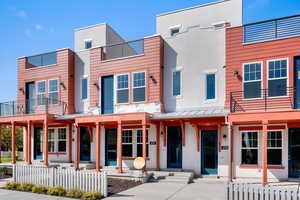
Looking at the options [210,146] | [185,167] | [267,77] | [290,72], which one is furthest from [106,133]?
[290,72]

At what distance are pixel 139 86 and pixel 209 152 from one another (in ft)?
17.9

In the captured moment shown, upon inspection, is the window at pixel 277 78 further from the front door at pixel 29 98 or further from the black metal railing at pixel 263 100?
the front door at pixel 29 98

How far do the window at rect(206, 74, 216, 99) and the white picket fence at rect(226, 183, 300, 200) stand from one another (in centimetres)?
653

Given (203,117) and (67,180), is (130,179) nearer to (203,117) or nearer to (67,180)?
(67,180)

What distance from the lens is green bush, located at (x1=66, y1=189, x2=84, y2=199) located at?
853 centimetres

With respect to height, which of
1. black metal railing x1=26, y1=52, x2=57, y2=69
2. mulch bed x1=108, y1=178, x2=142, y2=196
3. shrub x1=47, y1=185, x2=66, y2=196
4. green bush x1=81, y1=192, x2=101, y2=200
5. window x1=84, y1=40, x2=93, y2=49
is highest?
window x1=84, y1=40, x2=93, y2=49

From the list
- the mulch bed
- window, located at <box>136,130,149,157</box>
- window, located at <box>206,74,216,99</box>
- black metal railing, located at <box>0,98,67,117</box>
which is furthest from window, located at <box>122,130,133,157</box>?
window, located at <box>206,74,216,99</box>

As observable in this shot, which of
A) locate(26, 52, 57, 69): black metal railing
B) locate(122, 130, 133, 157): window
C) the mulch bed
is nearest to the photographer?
the mulch bed

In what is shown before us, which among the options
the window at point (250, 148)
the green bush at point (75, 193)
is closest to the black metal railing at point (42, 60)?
the green bush at point (75, 193)

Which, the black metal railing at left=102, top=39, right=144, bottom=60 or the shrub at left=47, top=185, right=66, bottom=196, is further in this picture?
the black metal railing at left=102, top=39, right=144, bottom=60

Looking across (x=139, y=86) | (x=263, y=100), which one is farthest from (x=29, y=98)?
(x=263, y=100)

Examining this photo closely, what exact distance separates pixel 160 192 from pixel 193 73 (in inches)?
269

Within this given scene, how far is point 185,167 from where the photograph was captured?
13.0m

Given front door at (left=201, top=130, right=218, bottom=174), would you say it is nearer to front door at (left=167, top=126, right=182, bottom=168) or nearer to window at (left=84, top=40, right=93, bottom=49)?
front door at (left=167, top=126, right=182, bottom=168)
